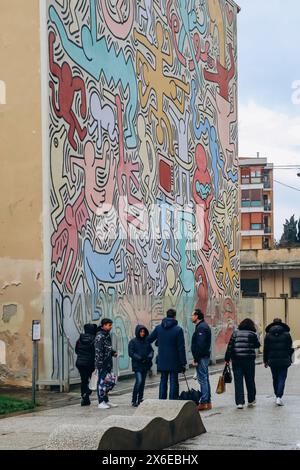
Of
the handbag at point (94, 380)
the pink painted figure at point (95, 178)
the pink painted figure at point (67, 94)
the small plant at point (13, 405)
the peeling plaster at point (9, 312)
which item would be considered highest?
the pink painted figure at point (67, 94)

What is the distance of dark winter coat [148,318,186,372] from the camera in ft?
52.5

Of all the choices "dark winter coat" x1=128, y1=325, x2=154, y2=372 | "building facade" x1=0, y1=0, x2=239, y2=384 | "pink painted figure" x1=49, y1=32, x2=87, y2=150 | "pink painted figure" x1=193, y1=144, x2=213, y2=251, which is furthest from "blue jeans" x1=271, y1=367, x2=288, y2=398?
"pink painted figure" x1=193, y1=144, x2=213, y2=251

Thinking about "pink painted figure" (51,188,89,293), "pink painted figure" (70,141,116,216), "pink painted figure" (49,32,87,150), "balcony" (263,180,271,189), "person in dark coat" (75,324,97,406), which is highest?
"balcony" (263,180,271,189)

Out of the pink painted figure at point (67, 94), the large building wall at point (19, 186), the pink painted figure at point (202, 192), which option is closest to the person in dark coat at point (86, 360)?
the large building wall at point (19, 186)

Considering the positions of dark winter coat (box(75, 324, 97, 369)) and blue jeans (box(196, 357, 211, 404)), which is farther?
dark winter coat (box(75, 324, 97, 369))

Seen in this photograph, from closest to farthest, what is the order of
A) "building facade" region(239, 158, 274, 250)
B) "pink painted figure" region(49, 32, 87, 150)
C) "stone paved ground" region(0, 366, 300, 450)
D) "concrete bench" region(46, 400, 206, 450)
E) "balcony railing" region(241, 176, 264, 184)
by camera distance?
"concrete bench" region(46, 400, 206, 450), "stone paved ground" region(0, 366, 300, 450), "pink painted figure" region(49, 32, 87, 150), "building facade" region(239, 158, 274, 250), "balcony railing" region(241, 176, 264, 184)

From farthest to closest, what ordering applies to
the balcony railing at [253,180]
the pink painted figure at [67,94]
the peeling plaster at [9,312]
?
1. the balcony railing at [253,180]
2. the pink painted figure at [67,94]
3. the peeling plaster at [9,312]

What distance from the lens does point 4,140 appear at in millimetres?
21031

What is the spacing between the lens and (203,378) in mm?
16062

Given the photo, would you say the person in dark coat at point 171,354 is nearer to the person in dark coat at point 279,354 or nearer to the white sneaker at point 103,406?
the white sneaker at point 103,406

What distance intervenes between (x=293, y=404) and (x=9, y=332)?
720 centimetres

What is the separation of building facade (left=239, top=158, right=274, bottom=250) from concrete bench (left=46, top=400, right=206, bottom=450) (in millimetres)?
85402

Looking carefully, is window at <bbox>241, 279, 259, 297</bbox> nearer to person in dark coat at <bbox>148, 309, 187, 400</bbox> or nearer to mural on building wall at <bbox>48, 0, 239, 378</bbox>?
mural on building wall at <bbox>48, 0, 239, 378</bbox>

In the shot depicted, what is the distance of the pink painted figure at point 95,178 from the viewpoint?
22.5 meters
